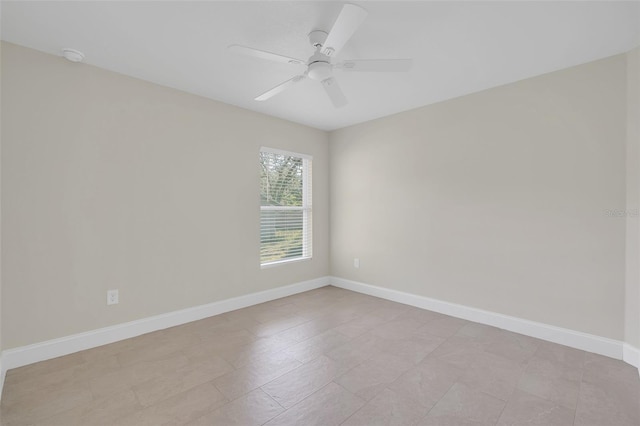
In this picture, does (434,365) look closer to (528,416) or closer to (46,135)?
(528,416)

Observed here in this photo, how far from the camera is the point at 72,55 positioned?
238 centimetres

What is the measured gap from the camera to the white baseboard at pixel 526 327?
2412 mm

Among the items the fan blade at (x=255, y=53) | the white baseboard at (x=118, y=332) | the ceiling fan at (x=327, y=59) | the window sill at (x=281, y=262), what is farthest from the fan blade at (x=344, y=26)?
the white baseboard at (x=118, y=332)

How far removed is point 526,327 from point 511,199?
125cm

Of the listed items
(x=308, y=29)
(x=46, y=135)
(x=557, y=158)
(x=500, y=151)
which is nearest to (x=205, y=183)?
(x=46, y=135)

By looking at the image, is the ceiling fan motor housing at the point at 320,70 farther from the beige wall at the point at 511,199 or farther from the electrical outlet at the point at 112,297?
the electrical outlet at the point at 112,297

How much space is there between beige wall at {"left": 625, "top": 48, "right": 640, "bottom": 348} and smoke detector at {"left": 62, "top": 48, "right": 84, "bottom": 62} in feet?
14.4

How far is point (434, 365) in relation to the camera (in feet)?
7.59

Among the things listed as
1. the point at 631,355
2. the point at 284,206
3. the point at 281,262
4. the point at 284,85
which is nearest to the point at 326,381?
the point at 281,262

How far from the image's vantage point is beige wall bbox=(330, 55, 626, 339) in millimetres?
2490

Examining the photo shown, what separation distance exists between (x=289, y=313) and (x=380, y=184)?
2066mm

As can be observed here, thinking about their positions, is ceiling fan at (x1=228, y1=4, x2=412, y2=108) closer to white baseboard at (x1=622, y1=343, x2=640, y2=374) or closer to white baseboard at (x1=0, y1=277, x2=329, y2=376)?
white baseboard at (x1=0, y1=277, x2=329, y2=376)

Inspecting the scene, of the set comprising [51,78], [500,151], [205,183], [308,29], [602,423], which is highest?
[308,29]

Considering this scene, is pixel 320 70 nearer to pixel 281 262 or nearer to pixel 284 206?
pixel 284 206
